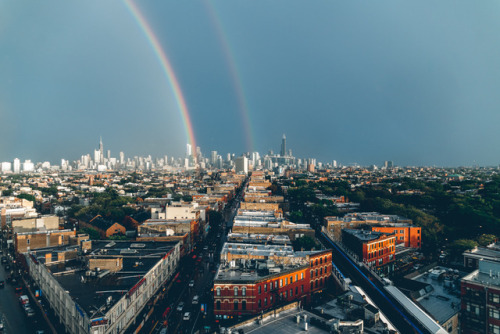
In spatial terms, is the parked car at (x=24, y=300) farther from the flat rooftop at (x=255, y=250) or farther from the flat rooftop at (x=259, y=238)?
the flat rooftop at (x=259, y=238)

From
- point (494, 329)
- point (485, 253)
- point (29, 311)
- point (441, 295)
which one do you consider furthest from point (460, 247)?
point (29, 311)

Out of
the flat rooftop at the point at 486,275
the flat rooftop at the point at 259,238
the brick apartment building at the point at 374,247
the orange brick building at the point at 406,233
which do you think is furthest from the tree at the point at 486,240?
the flat rooftop at the point at 259,238

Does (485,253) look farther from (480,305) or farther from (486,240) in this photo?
(480,305)

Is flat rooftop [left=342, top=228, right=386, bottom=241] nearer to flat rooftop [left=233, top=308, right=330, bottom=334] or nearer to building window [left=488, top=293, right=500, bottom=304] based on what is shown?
building window [left=488, top=293, right=500, bottom=304]

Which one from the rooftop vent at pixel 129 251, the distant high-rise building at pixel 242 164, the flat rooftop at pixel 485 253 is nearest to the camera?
the flat rooftop at pixel 485 253

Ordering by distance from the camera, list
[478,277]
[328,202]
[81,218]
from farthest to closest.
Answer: [328,202] < [81,218] < [478,277]

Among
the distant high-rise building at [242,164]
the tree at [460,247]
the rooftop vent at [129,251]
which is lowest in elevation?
the tree at [460,247]

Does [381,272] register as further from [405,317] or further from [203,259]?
[203,259]

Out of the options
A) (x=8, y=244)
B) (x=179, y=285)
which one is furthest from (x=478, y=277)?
(x=8, y=244)

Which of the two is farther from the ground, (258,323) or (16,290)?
(258,323)
